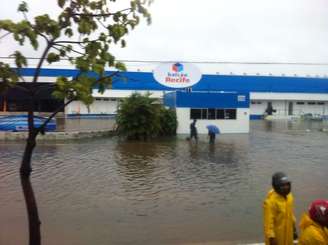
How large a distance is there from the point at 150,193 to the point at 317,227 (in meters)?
7.26

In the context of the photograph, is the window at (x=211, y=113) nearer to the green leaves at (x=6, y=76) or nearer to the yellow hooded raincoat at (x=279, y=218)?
the yellow hooded raincoat at (x=279, y=218)

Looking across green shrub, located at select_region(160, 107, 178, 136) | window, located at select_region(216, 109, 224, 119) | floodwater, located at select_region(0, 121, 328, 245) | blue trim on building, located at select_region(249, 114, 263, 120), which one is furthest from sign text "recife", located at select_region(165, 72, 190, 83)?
blue trim on building, located at select_region(249, 114, 263, 120)

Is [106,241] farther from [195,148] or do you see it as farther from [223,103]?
[223,103]

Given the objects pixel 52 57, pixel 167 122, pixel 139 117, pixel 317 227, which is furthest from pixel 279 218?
pixel 167 122

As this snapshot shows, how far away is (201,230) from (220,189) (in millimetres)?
4044

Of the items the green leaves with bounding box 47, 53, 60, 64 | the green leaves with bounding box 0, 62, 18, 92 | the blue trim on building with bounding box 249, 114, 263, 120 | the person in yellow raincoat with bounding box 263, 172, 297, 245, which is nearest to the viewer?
the green leaves with bounding box 0, 62, 18, 92

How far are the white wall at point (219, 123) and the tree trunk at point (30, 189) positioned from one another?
30.1m

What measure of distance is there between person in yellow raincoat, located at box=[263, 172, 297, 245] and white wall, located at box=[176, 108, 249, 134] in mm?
29493

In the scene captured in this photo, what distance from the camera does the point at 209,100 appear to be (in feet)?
118

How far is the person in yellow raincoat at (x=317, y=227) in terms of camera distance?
15.1 ft

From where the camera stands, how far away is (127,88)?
67125 millimetres

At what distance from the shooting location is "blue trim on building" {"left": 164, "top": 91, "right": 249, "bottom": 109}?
35.4 meters

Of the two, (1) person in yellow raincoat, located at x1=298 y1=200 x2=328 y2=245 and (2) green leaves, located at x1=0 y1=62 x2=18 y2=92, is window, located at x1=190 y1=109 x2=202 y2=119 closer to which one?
(1) person in yellow raincoat, located at x1=298 y1=200 x2=328 y2=245

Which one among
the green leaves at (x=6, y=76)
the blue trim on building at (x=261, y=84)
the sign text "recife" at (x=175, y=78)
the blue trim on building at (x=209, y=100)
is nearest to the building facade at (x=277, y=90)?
the blue trim on building at (x=261, y=84)
